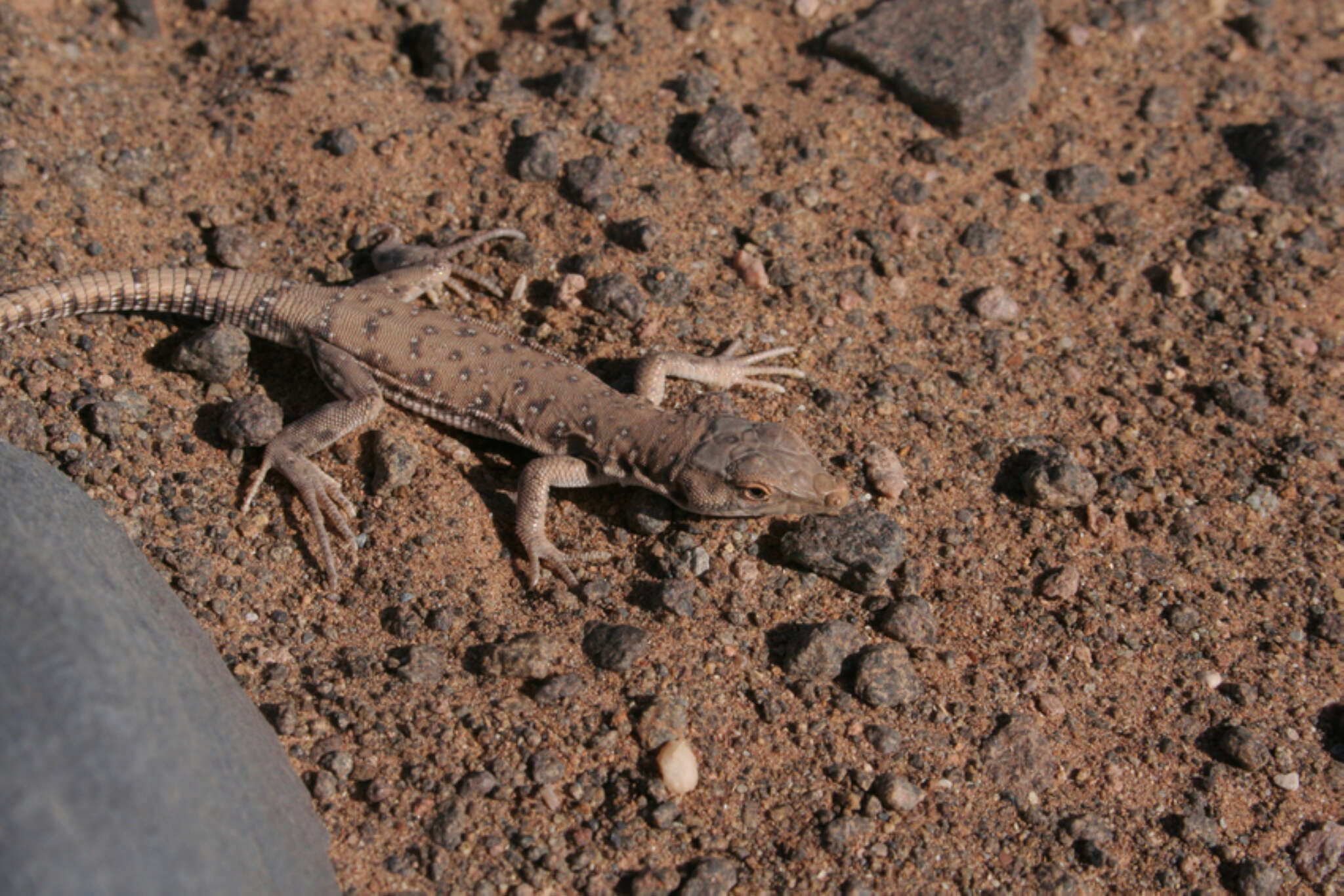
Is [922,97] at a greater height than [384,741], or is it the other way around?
[922,97]

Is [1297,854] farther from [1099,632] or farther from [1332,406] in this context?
[1332,406]

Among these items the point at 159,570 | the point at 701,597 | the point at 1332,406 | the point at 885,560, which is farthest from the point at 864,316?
the point at 159,570

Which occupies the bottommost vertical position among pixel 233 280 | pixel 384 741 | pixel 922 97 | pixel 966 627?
pixel 384 741

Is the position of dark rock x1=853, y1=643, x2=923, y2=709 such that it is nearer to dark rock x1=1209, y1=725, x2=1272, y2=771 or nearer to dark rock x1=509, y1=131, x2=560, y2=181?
dark rock x1=1209, y1=725, x2=1272, y2=771

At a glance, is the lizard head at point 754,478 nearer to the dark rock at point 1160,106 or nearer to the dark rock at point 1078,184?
the dark rock at point 1078,184

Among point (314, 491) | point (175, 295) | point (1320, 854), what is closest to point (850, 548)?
point (1320, 854)

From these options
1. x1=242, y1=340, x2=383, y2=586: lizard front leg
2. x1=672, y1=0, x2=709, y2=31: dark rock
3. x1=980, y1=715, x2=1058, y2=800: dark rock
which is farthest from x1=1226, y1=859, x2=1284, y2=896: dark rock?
x1=672, y1=0, x2=709, y2=31: dark rock
